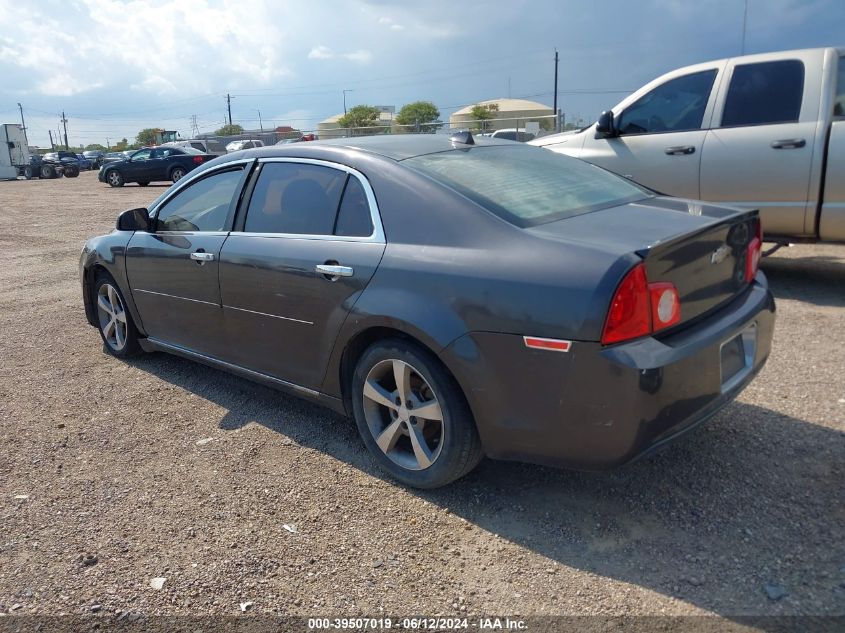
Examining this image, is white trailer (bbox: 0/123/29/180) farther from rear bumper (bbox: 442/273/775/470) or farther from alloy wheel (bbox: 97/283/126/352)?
rear bumper (bbox: 442/273/775/470)

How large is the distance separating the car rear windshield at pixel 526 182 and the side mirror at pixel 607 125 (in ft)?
11.0

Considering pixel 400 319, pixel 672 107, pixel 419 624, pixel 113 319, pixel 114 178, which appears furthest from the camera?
pixel 114 178

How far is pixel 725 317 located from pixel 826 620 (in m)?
1.20

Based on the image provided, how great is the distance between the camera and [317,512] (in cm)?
313

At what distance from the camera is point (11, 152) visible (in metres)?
38.0

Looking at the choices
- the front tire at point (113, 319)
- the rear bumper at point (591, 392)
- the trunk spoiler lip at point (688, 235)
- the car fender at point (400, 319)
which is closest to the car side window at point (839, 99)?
the trunk spoiler lip at point (688, 235)

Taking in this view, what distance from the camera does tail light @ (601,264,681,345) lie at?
249 centimetres

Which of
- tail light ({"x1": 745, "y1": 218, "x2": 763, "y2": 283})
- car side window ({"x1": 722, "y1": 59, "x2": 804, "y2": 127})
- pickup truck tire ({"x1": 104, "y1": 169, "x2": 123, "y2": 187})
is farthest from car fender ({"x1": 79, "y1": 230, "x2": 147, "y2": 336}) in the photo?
pickup truck tire ({"x1": 104, "y1": 169, "x2": 123, "y2": 187})

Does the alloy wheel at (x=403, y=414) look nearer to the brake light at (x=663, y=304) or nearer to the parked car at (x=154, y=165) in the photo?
the brake light at (x=663, y=304)

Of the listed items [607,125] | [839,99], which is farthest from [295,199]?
[839,99]

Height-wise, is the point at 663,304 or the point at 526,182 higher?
the point at 526,182

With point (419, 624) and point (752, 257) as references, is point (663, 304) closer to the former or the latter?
point (752, 257)

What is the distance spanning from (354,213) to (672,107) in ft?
15.2

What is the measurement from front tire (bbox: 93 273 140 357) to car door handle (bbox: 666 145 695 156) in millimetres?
Answer: 5070
